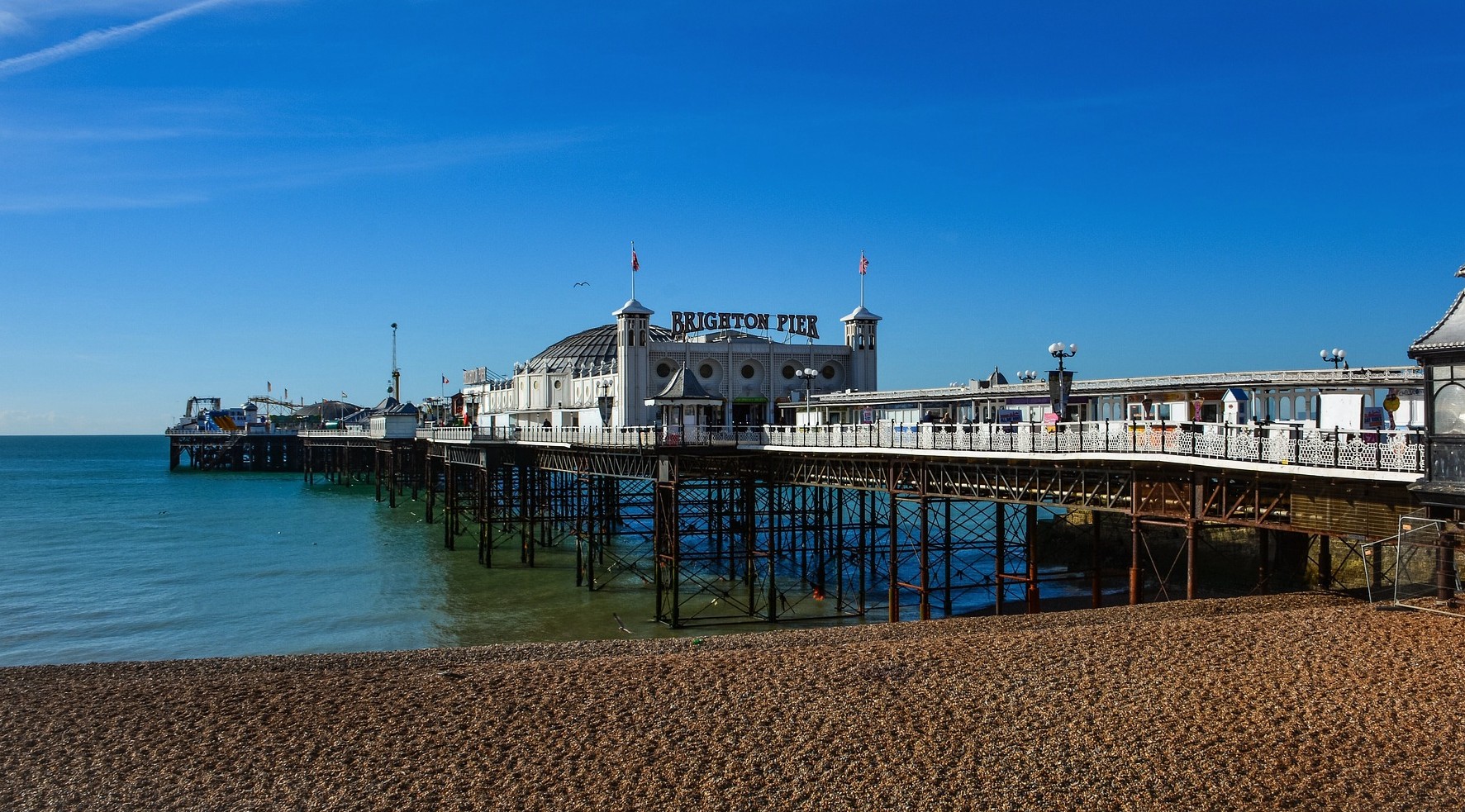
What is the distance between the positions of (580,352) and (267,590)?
1202 inches

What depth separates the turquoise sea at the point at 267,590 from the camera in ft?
108

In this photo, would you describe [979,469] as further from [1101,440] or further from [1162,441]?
[1162,441]

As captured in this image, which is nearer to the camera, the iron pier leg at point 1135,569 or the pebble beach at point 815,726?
the pebble beach at point 815,726

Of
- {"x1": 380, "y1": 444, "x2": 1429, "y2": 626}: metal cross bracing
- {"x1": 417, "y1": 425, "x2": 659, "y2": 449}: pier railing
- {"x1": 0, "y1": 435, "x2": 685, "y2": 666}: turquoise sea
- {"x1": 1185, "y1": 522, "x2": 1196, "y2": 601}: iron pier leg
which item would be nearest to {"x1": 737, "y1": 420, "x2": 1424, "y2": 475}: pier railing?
{"x1": 380, "y1": 444, "x2": 1429, "y2": 626}: metal cross bracing

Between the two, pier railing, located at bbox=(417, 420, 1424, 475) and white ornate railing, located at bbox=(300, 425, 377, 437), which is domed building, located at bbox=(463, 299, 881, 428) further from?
white ornate railing, located at bbox=(300, 425, 377, 437)

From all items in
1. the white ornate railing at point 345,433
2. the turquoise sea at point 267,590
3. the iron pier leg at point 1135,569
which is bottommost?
the turquoise sea at point 267,590

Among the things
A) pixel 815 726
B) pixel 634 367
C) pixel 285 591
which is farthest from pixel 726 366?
pixel 815 726

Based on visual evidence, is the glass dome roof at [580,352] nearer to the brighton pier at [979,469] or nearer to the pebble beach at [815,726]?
the brighton pier at [979,469]

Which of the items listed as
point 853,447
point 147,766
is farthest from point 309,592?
point 147,766

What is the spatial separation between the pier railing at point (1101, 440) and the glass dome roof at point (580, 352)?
22.8m

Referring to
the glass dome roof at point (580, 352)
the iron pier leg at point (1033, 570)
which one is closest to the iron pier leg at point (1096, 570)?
the iron pier leg at point (1033, 570)

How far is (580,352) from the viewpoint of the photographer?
69.8 m

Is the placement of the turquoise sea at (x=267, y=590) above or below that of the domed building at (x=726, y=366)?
below

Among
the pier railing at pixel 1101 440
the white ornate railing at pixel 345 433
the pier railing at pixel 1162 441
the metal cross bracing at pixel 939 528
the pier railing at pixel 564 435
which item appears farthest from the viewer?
the white ornate railing at pixel 345 433
